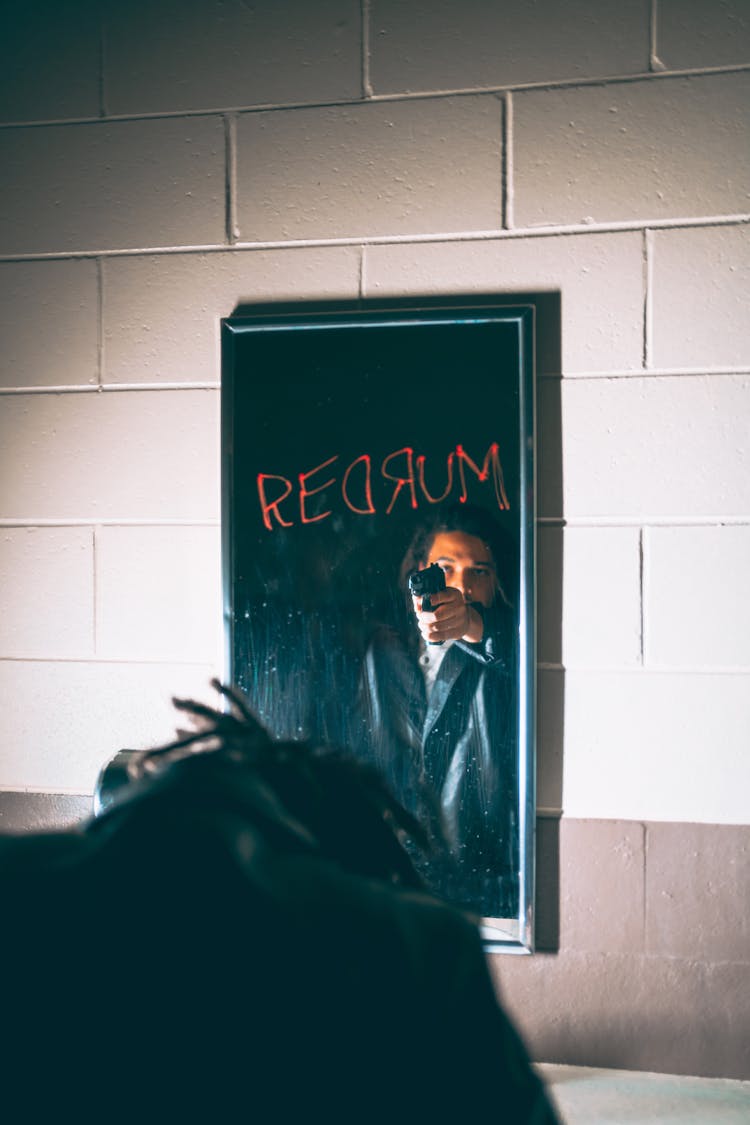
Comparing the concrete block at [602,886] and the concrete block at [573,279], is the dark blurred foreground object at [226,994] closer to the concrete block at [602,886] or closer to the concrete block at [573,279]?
the concrete block at [602,886]

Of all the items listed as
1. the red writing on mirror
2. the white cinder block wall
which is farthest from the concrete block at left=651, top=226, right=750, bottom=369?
the red writing on mirror

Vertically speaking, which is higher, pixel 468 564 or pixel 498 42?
pixel 498 42

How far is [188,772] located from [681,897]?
148 centimetres

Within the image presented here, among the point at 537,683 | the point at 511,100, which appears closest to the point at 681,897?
the point at 537,683

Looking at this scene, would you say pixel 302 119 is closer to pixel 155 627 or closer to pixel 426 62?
pixel 426 62

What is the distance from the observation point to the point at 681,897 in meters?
1.63

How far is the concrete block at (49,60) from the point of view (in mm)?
1809

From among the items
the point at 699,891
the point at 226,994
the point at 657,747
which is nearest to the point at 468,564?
the point at 657,747

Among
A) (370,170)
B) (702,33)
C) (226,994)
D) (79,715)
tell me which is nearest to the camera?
(226,994)

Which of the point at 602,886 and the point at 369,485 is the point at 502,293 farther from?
the point at 602,886

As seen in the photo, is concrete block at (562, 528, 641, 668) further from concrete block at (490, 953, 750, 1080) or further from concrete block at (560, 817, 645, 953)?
concrete block at (490, 953, 750, 1080)

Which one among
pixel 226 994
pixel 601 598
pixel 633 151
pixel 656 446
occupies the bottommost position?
pixel 226 994

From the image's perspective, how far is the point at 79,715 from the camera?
184 centimetres

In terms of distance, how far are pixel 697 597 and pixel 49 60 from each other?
5.69 ft
